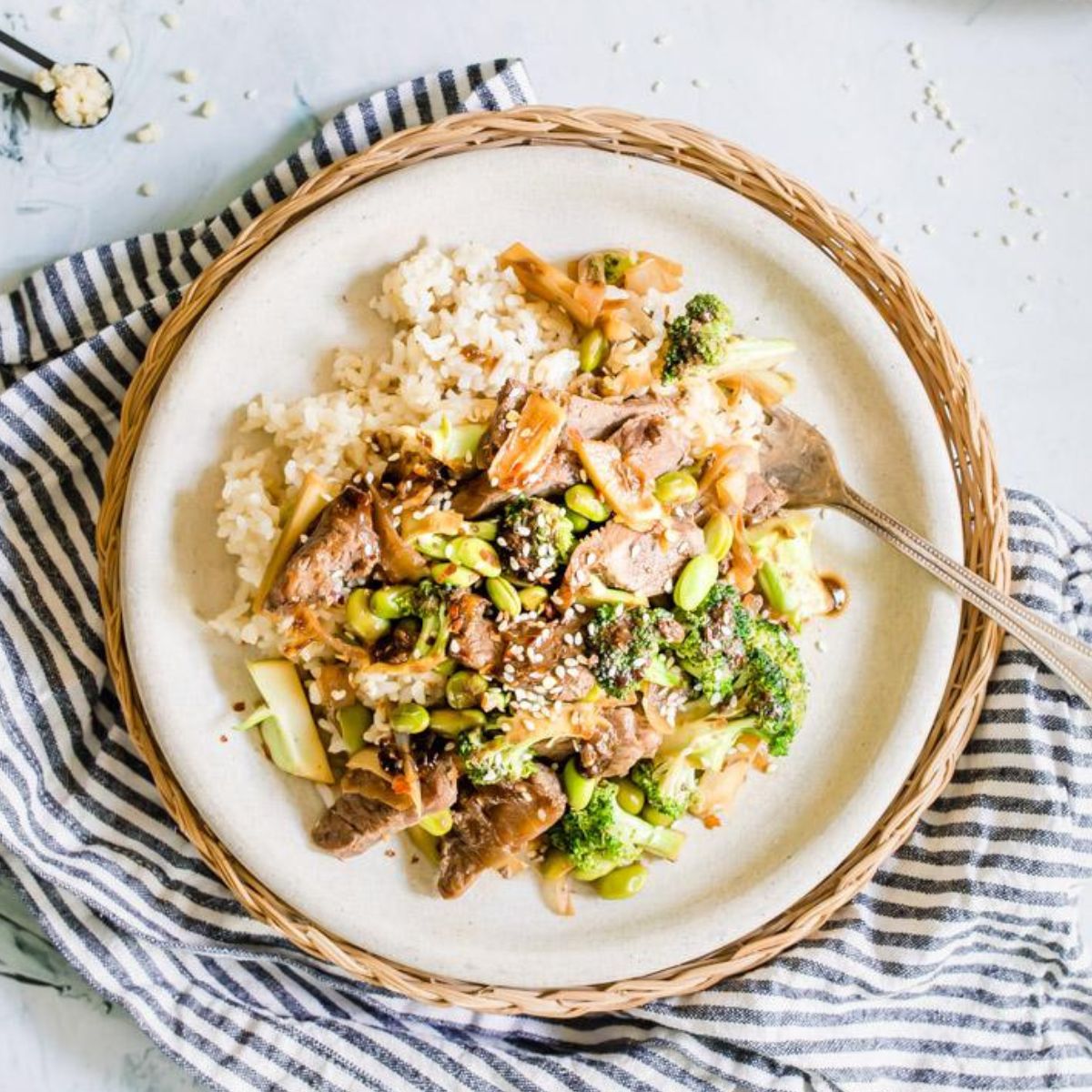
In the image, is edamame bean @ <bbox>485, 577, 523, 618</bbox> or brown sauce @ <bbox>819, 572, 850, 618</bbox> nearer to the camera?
edamame bean @ <bbox>485, 577, 523, 618</bbox>

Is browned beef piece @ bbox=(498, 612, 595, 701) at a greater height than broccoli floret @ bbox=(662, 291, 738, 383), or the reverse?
broccoli floret @ bbox=(662, 291, 738, 383)

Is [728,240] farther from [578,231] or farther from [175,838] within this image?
[175,838]

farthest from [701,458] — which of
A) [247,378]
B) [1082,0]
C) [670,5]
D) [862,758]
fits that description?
[1082,0]

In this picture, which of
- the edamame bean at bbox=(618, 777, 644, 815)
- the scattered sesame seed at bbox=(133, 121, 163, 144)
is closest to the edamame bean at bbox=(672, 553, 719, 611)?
the edamame bean at bbox=(618, 777, 644, 815)

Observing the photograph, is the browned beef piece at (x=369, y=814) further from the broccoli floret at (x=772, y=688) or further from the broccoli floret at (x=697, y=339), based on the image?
the broccoli floret at (x=697, y=339)

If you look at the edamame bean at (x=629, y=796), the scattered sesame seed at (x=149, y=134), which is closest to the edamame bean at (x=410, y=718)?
the edamame bean at (x=629, y=796)

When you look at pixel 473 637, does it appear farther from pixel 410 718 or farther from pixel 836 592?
pixel 836 592

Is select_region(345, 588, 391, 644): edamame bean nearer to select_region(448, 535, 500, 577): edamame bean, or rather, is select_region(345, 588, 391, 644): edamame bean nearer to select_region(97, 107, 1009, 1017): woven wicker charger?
select_region(448, 535, 500, 577): edamame bean
